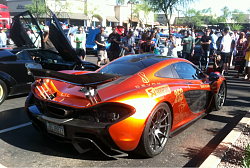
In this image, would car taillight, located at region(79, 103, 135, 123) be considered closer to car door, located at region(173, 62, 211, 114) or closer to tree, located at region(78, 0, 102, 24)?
car door, located at region(173, 62, 211, 114)

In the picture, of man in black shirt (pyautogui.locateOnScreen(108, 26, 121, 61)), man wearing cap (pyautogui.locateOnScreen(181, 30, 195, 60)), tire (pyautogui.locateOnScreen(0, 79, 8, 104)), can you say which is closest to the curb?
tire (pyautogui.locateOnScreen(0, 79, 8, 104))

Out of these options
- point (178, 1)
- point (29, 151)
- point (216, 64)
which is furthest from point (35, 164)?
point (178, 1)

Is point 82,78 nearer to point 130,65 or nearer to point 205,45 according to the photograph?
point 130,65

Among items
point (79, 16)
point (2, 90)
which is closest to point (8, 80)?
point (2, 90)

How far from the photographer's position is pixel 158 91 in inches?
131

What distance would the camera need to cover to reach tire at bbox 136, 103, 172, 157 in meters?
3.07

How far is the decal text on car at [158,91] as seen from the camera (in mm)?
3182

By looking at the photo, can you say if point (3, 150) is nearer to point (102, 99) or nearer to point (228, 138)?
point (102, 99)

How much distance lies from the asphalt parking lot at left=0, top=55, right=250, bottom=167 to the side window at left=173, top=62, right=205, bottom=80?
98cm

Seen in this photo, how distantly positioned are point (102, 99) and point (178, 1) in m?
28.7

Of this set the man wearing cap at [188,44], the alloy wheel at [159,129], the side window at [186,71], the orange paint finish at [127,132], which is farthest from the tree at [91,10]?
the orange paint finish at [127,132]

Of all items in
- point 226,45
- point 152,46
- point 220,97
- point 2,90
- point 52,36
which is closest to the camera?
point 220,97

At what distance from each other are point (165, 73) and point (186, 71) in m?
0.74

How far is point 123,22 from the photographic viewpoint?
6988cm
